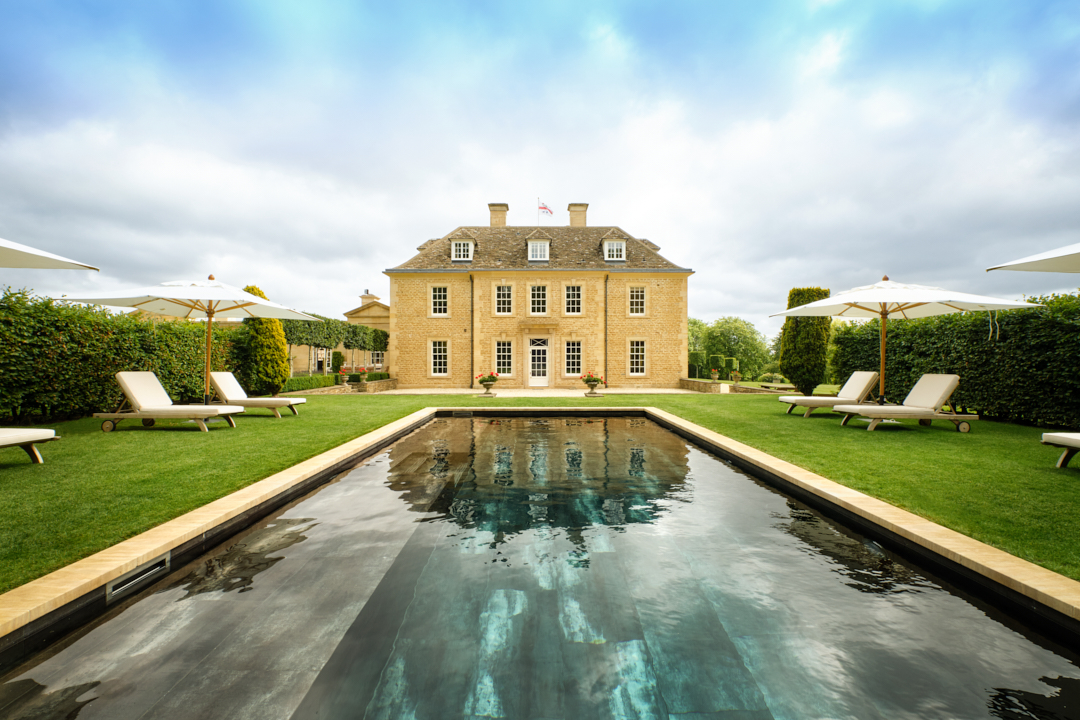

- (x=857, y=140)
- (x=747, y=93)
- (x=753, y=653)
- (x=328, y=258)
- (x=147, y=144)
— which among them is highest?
(x=328, y=258)

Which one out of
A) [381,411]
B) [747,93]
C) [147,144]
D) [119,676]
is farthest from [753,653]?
[147,144]

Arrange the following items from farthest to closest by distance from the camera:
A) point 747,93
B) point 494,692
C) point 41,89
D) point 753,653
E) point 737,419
→ point 747,93 < point 737,419 < point 41,89 < point 753,653 < point 494,692

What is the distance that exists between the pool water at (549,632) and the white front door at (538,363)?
18.0m

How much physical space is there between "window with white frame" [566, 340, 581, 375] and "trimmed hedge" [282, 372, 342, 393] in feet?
36.1

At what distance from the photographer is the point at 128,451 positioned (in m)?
6.09

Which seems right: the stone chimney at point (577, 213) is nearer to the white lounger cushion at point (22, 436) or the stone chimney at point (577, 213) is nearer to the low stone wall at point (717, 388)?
the low stone wall at point (717, 388)

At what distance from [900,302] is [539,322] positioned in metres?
15.2

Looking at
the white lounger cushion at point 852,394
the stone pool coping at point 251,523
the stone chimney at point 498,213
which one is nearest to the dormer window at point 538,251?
the stone chimney at point 498,213

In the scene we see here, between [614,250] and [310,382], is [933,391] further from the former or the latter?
[310,382]

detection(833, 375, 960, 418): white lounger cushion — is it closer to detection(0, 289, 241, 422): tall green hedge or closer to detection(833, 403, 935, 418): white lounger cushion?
detection(833, 403, 935, 418): white lounger cushion

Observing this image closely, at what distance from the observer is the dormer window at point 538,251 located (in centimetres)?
2266

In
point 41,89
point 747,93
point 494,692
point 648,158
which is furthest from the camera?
point 648,158

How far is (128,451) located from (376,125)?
416 inches

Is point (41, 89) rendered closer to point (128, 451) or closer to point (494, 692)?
point (128, 451)
